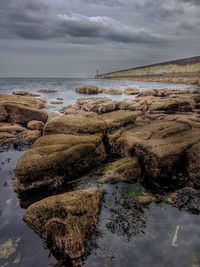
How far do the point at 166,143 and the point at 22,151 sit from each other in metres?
9.31

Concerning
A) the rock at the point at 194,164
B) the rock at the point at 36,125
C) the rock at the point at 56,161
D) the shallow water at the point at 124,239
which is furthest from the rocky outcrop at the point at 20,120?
the rock at the point at 194,164

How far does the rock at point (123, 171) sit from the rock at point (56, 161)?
1297 millimetres

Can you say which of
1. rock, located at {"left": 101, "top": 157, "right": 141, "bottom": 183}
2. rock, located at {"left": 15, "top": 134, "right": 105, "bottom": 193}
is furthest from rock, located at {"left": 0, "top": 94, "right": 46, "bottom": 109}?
rock, located at {"left": 101, "top": 157, "right": 141, "bottom": 183}

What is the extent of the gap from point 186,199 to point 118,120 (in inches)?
318

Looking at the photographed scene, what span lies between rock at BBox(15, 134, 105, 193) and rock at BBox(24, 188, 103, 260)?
2694mm

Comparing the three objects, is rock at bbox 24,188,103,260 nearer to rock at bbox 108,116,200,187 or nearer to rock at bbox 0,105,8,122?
rock at bbox 108,116,200,187

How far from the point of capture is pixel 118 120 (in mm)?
17922

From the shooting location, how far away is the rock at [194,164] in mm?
12331

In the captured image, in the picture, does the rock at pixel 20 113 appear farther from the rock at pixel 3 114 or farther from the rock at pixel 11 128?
the rock at pixel 11 128

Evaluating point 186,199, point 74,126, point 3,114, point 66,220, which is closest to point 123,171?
point 186,199

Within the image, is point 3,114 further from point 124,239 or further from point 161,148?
point 124,239

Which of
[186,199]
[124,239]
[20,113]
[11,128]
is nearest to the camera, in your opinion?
[124,239]

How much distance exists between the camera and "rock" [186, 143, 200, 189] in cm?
1233

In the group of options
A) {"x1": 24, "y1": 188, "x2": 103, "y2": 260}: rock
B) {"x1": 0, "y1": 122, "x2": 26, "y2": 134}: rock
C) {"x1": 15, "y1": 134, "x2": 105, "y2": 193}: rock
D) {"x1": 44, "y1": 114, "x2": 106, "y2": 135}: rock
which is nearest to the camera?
{"x1": 24, "y1": 188, "x2": 103, "y2": 260}: rock
